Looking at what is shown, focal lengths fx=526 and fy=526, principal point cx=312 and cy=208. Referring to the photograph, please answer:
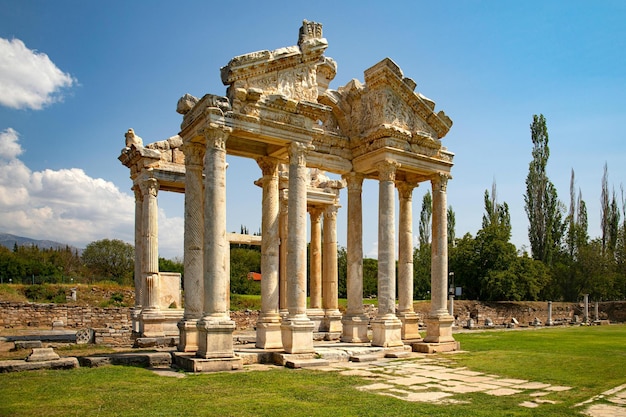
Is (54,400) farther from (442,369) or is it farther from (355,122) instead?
(355,122)

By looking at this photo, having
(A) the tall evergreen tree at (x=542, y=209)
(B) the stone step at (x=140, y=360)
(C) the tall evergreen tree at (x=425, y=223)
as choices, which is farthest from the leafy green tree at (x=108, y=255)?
(B) the stone step at (x=140, y=360)

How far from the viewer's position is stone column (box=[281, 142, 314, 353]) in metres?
14.5

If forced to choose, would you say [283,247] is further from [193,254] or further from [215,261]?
[215,261]

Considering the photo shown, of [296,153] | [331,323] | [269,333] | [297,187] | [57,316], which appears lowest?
[57,316]

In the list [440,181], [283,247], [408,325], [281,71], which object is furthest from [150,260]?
[440,181]

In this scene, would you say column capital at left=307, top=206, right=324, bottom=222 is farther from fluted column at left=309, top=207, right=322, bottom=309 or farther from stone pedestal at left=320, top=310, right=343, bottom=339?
stone pedestal at left=320, top=310, right=343, bottom=339

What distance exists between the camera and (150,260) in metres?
20.1

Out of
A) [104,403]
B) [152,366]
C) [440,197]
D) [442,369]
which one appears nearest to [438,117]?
[440,197]

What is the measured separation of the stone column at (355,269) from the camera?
18.1 meters

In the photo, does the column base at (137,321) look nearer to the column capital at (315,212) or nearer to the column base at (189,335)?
the column base at (189,335)

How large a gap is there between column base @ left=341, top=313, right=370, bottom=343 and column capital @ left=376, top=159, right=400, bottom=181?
4.85 meters

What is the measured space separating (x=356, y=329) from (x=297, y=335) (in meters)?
4.12

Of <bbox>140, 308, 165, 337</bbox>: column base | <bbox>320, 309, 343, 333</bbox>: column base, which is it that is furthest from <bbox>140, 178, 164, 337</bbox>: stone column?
<bbox>320, 309, 343, 333</bbox>: column base

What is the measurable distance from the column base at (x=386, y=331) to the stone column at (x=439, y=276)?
1.72 meters
